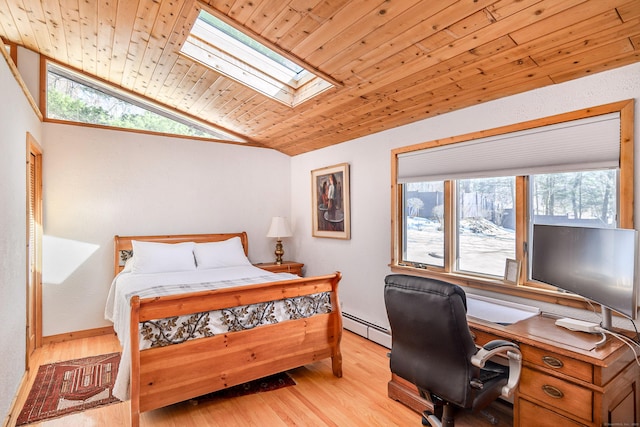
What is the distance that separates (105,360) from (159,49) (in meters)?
2.90

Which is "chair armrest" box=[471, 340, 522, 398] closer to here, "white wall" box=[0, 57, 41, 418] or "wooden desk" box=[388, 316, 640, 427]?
"wooden desk" box=[388, 316, 640, 427]

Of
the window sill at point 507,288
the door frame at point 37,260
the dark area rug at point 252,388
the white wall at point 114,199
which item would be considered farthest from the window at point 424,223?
the door frame at point 37,260

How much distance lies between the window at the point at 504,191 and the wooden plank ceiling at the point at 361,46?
1.10 feet

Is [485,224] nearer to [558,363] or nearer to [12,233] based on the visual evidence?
[558,363]

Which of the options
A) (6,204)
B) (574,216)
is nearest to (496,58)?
(574,216)

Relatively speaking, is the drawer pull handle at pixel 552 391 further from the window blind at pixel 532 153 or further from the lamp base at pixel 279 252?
the lamp base at pixel 279 252

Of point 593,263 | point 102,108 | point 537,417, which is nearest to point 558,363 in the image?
point 537,417

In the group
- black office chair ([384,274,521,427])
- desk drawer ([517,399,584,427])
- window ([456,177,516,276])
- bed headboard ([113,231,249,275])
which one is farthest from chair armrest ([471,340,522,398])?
A: bed headboard ([113,231,249,275])

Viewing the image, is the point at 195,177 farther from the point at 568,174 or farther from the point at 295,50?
the point at 568,174

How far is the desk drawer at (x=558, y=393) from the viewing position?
5.31ft

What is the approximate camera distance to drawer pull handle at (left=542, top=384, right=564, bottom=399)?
171 centimetres

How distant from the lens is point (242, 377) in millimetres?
2502

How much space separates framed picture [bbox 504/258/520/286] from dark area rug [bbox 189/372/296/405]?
1.84 meters

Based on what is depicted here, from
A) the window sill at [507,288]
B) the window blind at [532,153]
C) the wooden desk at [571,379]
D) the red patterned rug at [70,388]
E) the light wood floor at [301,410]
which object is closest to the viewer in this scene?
the wooden desk at [571,379]
